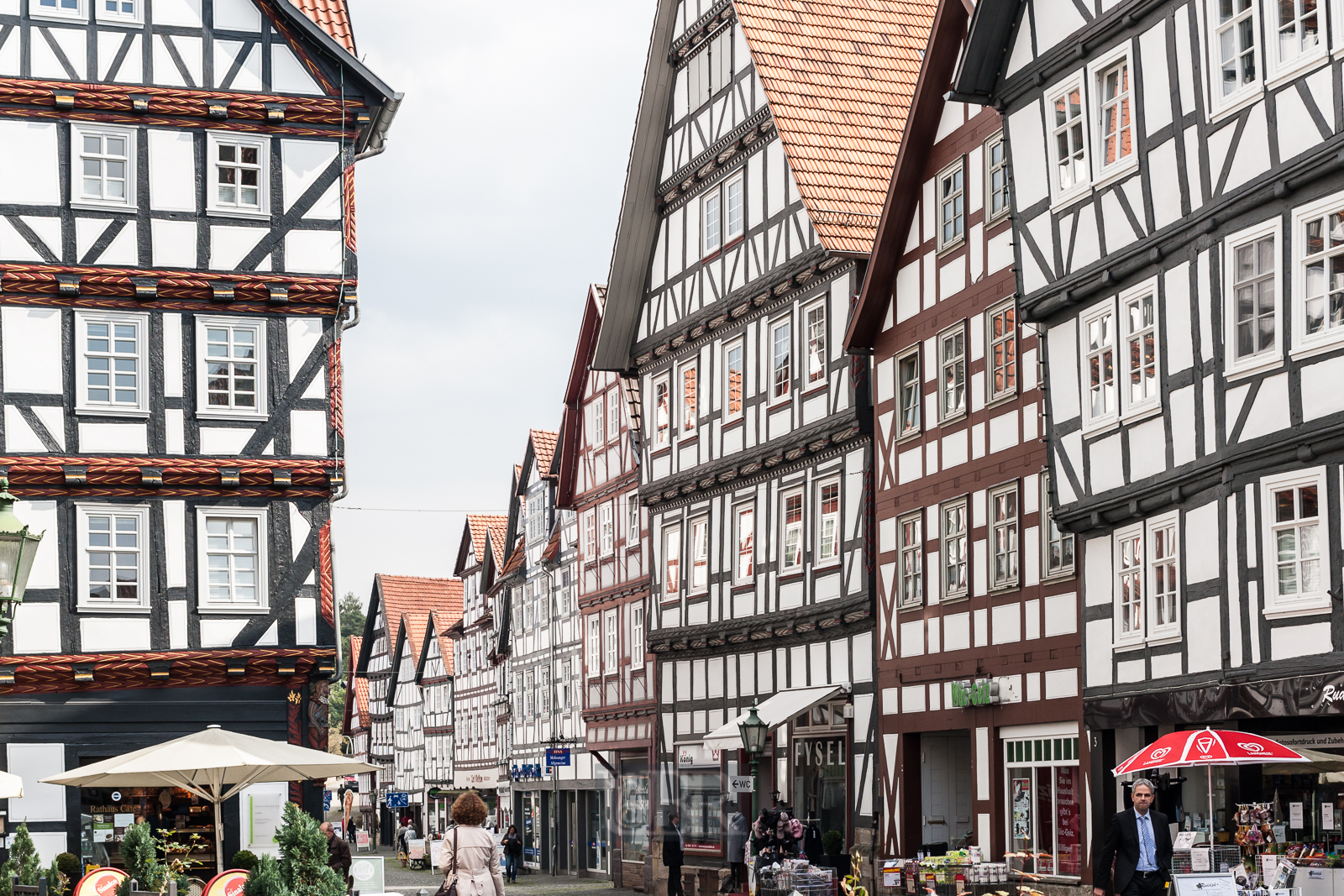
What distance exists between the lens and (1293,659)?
17.4m

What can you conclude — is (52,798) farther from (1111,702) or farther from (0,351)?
(1111,702)

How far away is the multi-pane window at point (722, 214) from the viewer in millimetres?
33344

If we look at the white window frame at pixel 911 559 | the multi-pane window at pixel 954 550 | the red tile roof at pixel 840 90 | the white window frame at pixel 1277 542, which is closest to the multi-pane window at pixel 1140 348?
the white window frame at pixel 1277 542

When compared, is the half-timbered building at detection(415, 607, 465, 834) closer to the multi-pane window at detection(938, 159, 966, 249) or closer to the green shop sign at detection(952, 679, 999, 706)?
the multi-pane window at detection(938, 159, 966, 249)

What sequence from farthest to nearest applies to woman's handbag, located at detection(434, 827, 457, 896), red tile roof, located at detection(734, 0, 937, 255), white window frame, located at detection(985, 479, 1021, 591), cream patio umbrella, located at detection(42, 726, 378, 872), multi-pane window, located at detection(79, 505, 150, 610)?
red tile roof, located at detection(734, 0, 937, 255)
multi-pane window, located at detection(79, 505, 150, 610)
white window frame, located at detection(985, 479, 1021, 591)
cream patio umbrella, located at detection(42, 726, 378, 872)
woman's handbag, located at detection(434, 827, 457, 896)

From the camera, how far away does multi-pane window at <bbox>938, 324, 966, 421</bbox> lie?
26.1 metres

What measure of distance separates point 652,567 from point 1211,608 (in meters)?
19.8

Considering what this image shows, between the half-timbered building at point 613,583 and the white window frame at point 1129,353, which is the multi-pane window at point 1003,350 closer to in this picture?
the white window frame at point 1129,353

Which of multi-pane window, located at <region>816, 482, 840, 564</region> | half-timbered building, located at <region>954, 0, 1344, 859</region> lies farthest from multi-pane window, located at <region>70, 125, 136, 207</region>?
half-timbered building, located at <region>954, 0, 1344, 859</region>

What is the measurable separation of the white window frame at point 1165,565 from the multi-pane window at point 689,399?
15.8 m

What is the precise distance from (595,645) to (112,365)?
21162 mm

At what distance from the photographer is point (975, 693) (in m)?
24.8

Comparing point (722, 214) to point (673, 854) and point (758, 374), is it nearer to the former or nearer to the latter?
point (758, 374)

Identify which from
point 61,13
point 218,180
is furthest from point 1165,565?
point 61,13
